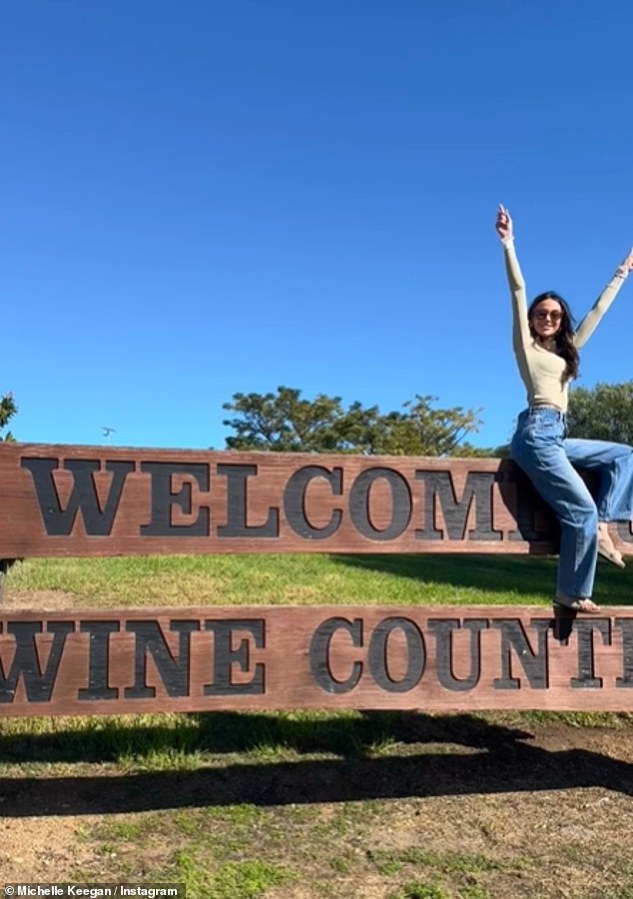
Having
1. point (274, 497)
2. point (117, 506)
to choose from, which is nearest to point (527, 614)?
point (274, 497)

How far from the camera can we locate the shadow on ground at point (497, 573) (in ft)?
38.0

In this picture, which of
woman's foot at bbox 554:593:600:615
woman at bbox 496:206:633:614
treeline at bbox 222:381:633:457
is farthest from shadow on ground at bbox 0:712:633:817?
treeline at bbox 222:381:633:457

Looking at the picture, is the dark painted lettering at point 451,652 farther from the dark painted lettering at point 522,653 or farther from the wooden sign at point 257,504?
the wooden sign at point 257,504

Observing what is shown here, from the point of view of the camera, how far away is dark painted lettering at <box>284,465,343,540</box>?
141 inches

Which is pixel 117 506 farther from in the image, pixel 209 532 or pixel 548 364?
pixel 548 364

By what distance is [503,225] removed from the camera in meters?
3.64

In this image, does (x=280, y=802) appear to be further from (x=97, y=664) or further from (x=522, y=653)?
(x=522, y=653)

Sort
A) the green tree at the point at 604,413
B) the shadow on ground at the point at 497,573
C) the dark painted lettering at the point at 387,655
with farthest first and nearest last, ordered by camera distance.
→ the green tree at the point at 604,413, the shadow on ground at the point at 497,573, the dark painted lettering at the point at 387,655

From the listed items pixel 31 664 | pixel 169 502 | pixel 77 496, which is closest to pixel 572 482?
pixel 169 502

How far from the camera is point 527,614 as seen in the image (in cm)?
368

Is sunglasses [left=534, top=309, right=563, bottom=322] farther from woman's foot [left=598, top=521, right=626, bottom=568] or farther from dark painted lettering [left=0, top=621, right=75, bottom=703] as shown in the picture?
dark painted lettering [left=0, top=621, right=75, bottom=703]

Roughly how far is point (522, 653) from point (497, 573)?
11570 mm

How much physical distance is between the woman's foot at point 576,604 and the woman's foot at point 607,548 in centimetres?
20

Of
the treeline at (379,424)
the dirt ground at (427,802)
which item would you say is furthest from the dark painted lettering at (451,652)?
the treeline at (379,424)
